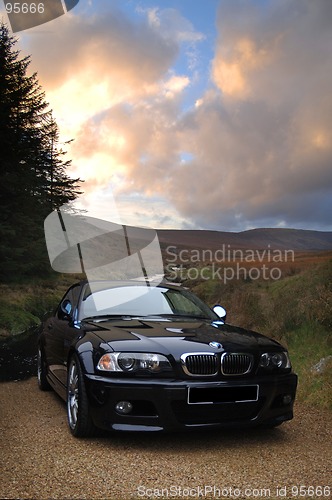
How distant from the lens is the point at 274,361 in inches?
199

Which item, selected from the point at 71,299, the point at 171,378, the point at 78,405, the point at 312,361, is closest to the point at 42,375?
the point at 71,299

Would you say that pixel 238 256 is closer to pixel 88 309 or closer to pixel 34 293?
pixel 34 293

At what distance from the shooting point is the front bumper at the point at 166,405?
4.47m

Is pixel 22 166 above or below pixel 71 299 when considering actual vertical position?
above

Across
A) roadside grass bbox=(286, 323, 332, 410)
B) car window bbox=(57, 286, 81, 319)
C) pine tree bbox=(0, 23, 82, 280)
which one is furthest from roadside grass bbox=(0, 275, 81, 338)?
car window bbox=(57, 286, 81, 319)

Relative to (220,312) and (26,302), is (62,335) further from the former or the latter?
(26,302)

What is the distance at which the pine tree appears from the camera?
2636cm

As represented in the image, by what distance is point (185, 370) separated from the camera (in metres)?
4.57

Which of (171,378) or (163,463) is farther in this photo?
(171,378)

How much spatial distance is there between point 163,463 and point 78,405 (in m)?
1.06

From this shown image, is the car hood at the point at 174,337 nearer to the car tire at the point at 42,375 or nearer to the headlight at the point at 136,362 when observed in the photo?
the headlight at the point at 136,362

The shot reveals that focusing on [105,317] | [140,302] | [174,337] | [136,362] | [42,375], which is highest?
[140,302]

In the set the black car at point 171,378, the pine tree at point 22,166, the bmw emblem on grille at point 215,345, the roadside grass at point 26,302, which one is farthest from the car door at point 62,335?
the pine tree at point 22,166

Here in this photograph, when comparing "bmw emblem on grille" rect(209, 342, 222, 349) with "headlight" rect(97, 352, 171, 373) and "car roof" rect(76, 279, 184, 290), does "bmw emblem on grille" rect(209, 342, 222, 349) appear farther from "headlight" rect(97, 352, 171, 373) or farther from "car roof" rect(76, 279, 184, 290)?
"car roof" rect(76, 279, 184, 290)
